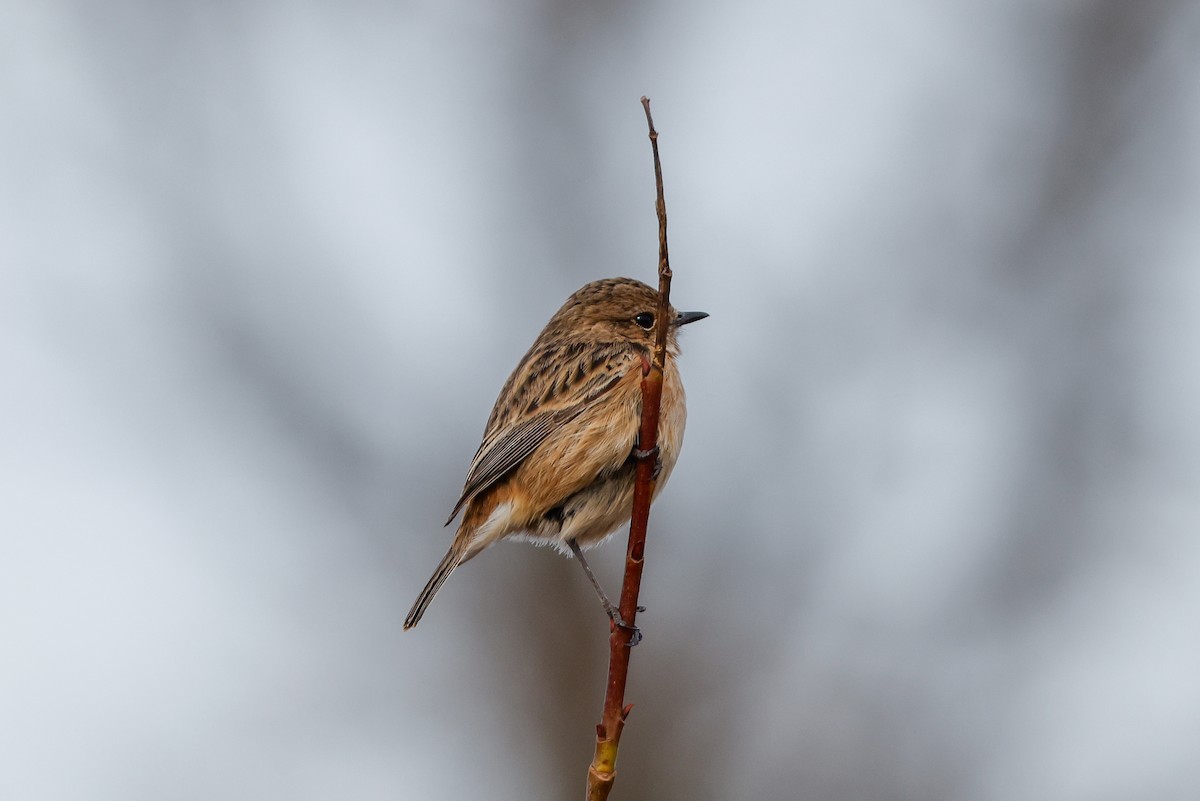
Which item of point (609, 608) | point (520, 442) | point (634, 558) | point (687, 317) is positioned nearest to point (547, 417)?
point (520, 442)

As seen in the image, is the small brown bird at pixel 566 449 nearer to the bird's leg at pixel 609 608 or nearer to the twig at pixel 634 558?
the bird's leg at pixel 609 608

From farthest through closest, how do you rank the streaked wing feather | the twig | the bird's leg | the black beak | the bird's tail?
the black beak, the streaked wing feather, the bird's tail, the bird's leg, the twig

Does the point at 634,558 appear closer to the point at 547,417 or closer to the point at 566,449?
the point at 566,449

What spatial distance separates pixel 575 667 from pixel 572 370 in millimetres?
4951

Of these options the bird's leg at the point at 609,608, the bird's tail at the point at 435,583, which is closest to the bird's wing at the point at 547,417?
the bird's tail at the point at 435,583

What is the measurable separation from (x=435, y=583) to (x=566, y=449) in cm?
77

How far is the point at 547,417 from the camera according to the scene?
554cm

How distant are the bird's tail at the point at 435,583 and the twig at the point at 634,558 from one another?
1.87m

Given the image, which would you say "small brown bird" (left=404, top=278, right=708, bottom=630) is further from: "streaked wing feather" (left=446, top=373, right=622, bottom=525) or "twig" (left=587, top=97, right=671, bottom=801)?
"twig" (left=587, top=97, right=671, bottom=801)

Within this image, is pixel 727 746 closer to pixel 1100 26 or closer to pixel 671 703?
pixel 671 703

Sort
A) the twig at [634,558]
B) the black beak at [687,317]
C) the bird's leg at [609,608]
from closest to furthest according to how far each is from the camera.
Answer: the twig at [634,558]
the bird's leg at [609,608]
the black beak at [687,317]

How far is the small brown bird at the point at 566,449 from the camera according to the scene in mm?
5234

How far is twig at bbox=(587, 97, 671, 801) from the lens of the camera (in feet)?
10.2

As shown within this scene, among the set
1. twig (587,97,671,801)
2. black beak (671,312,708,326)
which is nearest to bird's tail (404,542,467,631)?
black beak (671,312,708,326)
